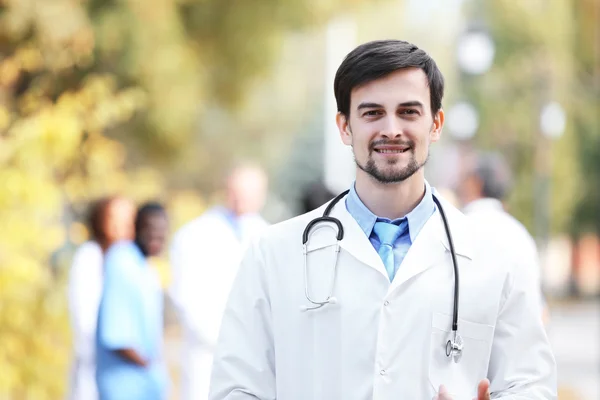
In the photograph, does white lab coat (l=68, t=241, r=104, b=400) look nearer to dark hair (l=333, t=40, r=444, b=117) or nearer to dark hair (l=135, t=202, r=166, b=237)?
dark hair (l=135, t=202, r=166, b=237)

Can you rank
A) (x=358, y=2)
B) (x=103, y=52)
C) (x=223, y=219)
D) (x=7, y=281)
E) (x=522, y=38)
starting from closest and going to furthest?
(x=223, y=219) → (x=7, y=281) → (x=103, y=52) → (x=358, y=2) → (x=522, y=38)

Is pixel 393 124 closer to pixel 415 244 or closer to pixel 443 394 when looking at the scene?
pixel 415 244

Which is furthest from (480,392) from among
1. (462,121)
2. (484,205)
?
(462,121)

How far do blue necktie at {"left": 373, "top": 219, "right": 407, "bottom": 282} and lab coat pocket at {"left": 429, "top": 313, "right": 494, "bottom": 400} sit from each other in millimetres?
207

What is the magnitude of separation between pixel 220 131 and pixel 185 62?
2708 centimetres

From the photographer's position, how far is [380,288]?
3.23m

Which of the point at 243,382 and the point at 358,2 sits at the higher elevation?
the point at 358,2

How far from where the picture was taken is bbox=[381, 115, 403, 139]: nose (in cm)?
321

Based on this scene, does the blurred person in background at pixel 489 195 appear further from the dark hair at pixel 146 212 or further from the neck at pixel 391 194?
the neck at pixel 391 194

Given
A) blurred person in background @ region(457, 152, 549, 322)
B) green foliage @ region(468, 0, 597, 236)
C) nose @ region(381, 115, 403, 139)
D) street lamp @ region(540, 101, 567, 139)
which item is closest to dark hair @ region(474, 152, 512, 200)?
blurred person in background @ region(457, 152, 549, 322)

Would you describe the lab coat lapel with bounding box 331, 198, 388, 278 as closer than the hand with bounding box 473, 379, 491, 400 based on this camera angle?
No

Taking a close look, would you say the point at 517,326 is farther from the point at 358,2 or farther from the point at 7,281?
the point at 358,2

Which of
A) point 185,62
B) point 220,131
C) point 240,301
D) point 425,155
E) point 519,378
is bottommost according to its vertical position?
point 519,378

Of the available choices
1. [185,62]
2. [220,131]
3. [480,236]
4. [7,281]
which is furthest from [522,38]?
[480,236]
